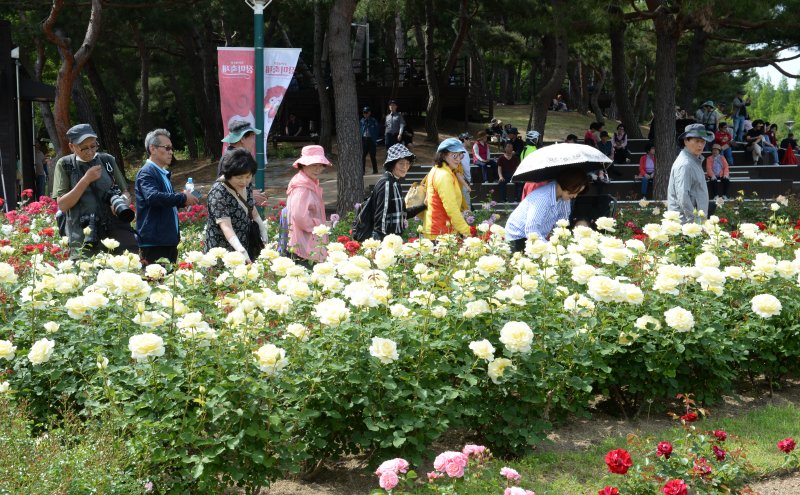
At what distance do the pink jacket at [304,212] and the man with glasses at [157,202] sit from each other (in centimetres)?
69

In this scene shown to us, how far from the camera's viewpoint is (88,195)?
6.88 metres

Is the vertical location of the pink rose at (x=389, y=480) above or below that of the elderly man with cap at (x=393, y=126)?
below

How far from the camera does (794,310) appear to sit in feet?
17.5

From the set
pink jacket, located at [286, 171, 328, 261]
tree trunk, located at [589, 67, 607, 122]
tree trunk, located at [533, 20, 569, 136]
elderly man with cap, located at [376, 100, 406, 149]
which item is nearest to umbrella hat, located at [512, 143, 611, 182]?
pink jacket, located at [286, 171, 328, 261]

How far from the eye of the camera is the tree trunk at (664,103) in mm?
16203

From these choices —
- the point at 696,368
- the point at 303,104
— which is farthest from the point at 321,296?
the point at 303,104

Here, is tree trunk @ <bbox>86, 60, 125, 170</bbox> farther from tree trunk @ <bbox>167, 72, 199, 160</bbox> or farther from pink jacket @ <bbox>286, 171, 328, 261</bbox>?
pink jacket @ <bbox>286, 171, 328, 261</bbox>

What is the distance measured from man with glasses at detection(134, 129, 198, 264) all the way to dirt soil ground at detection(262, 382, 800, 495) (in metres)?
2.72

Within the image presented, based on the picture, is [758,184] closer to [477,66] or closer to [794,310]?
[794,310]

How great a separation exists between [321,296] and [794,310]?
2563 millimetres

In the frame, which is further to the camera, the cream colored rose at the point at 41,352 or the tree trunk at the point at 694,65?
the tree trunk at the point at 694,65

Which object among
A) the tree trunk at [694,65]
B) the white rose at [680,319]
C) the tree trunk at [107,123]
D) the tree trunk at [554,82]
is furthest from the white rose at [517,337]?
the tree trunk at [694,65]

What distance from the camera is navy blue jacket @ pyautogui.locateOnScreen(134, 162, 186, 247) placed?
6.62 m

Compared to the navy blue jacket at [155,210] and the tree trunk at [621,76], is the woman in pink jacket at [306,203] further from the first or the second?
the tree trunk at [621,76]
